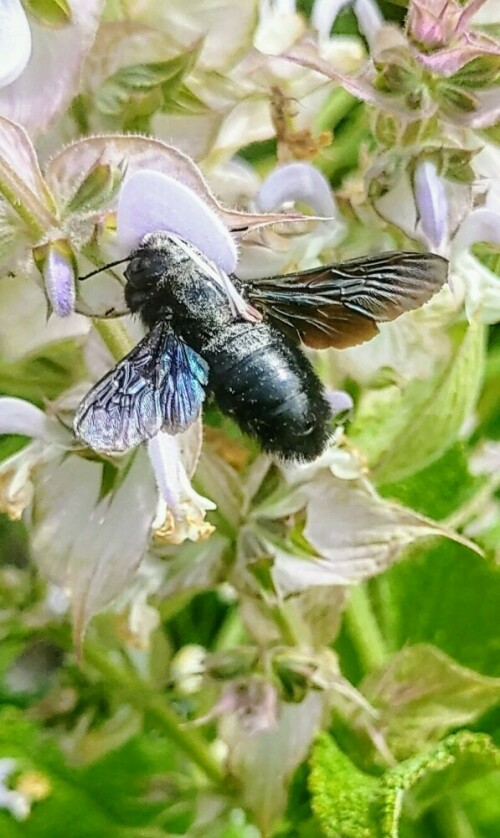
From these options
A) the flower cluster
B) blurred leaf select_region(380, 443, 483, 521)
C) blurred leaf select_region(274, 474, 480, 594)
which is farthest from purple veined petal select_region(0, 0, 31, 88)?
blurred leaf select_region(380, 443, 483, 521)

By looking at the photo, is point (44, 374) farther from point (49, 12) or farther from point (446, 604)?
point (446, 604)

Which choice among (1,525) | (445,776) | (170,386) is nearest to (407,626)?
(445,776)

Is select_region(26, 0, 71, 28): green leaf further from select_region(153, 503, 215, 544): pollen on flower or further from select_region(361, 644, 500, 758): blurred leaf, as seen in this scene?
select_region(361, 644, 500, 758): blurred leaf

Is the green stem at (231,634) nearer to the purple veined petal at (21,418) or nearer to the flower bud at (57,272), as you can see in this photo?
the purple veined petal at (21,418)

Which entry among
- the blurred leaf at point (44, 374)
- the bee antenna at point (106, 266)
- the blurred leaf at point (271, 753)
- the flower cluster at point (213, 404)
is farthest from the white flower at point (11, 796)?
the bee antenna at point (106, 266)

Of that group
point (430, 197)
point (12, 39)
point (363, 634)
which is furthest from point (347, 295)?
point (363, 634)

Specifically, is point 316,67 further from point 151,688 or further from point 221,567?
point 151,688
